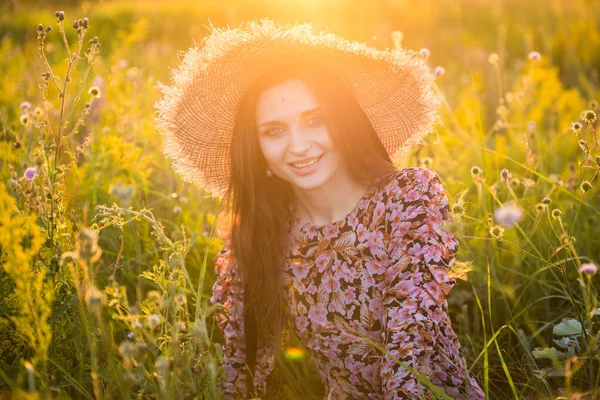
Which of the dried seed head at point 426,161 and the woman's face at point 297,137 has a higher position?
the woman's face at point 297,137

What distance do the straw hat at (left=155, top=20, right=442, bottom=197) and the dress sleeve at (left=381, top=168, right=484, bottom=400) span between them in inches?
16.2

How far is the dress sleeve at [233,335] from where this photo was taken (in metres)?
2.28

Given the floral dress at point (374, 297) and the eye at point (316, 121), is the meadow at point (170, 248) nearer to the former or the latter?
the floral dress at point (374, 297)

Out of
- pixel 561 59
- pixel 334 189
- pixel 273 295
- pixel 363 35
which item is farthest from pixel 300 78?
pixel 363 35

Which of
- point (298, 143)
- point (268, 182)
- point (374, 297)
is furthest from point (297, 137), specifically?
point (374, 297)

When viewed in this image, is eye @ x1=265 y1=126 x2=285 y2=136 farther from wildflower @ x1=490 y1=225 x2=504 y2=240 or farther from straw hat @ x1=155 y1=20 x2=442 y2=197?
wildflower @ x1=490 y1=225 x2=504 y2=240

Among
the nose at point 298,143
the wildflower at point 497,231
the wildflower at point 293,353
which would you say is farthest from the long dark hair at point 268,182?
the wildflower at point 497,231

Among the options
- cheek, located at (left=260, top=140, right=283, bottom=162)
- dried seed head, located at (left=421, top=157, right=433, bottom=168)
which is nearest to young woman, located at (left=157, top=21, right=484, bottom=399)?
cheek, located at (left=260, top=140, right=283, bottom=162)

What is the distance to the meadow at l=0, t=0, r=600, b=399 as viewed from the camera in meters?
1.45

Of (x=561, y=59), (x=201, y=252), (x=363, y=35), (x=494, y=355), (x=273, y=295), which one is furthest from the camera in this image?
(x=363, y=35)

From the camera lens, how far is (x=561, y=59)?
7.00m

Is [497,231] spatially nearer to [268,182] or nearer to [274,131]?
[274,131]

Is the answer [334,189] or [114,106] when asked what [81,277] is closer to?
[334,189]

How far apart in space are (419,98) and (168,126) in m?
1.01
